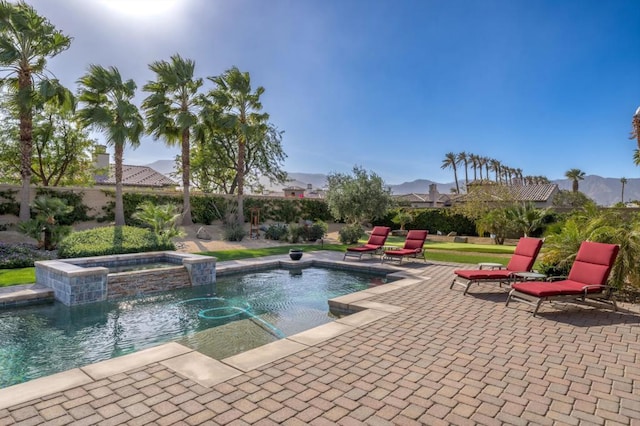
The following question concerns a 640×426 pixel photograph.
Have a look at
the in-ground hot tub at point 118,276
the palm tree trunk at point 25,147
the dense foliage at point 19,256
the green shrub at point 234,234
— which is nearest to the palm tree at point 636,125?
the in-ground hot tub at point 118,276

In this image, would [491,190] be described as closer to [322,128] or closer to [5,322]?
[322,128]

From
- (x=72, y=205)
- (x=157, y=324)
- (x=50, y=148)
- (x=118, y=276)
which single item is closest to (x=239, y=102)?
(x=72, y=205)

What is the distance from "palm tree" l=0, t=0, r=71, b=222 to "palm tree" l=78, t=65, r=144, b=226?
1407 millimetres

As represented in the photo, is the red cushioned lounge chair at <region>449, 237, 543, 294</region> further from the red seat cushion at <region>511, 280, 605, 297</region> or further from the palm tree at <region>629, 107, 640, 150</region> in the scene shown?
the palm tree at <region>629, 107, 640, 150</region>

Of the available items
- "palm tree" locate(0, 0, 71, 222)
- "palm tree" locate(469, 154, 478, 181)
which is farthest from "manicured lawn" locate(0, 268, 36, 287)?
"palm tree" locate(469, 154, 478, 181)

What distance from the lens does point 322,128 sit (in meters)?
24.4

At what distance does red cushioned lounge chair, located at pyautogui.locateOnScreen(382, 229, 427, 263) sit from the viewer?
11328 millimetres

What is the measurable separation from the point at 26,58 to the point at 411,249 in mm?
17716

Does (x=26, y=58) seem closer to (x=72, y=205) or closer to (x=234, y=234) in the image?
(x=72, y=205)

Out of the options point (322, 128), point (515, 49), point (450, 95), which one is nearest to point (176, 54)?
point (322, 128)

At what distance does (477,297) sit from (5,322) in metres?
8.57

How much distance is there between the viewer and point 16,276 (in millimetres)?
8617

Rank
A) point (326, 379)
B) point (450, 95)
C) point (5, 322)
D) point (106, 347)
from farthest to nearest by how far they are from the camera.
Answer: point (450, 95)
point (5, 322)
point (106, 347)
point (326, 379)

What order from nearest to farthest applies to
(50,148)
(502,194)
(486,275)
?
(486,275) → (502,194) → (50,148)
